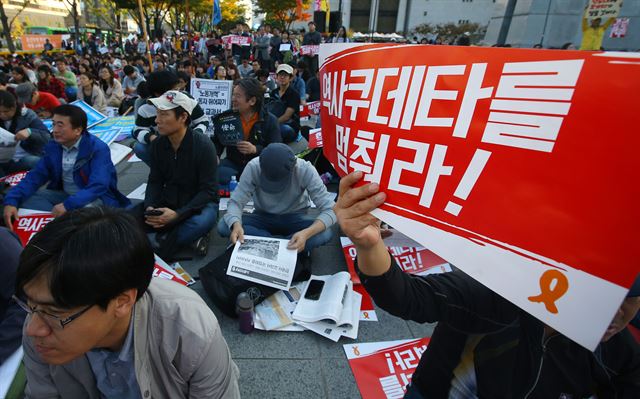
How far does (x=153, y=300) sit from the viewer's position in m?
1.30

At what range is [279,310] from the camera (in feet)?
8.66

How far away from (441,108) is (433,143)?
0.08m

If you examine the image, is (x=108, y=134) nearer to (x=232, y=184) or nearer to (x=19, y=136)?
(x=19, y=136)

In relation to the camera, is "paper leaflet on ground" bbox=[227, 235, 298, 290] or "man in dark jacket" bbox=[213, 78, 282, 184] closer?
"paper leaflet on ground" bbox=[227, 235, 298, 290]

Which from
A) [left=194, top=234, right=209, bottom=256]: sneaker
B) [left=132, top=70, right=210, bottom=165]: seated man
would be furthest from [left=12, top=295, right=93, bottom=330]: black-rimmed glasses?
[left=132, top=70, right=210, bottom=165]: seated man

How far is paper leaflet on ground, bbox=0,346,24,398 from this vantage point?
5.10ft

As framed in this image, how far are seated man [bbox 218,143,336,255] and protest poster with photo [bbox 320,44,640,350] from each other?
214cm

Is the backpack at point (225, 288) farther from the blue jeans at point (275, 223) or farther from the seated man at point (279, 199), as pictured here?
the blue jeans at point (275, 223)

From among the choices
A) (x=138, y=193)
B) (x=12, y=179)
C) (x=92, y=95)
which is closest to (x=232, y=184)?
(x=138, y=193)

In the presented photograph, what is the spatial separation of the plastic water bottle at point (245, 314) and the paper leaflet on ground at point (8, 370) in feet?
3.82

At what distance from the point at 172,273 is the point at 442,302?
2402 millimetres

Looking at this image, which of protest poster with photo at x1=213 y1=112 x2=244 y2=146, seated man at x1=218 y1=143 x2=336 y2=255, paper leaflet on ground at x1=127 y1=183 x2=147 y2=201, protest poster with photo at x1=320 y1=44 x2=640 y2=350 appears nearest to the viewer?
protest poster with photo at x1=320 y1=44 x2=640 y2=350

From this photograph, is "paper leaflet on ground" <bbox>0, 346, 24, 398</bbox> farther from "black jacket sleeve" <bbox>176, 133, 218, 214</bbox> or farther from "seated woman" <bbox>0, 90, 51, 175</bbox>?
"seated woman" <bbox>0, 90, 51, 175</bbox>

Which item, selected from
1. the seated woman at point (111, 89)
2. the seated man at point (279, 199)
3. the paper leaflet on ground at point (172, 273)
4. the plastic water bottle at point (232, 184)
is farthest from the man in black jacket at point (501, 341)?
the seated woman at point (111, 89)
